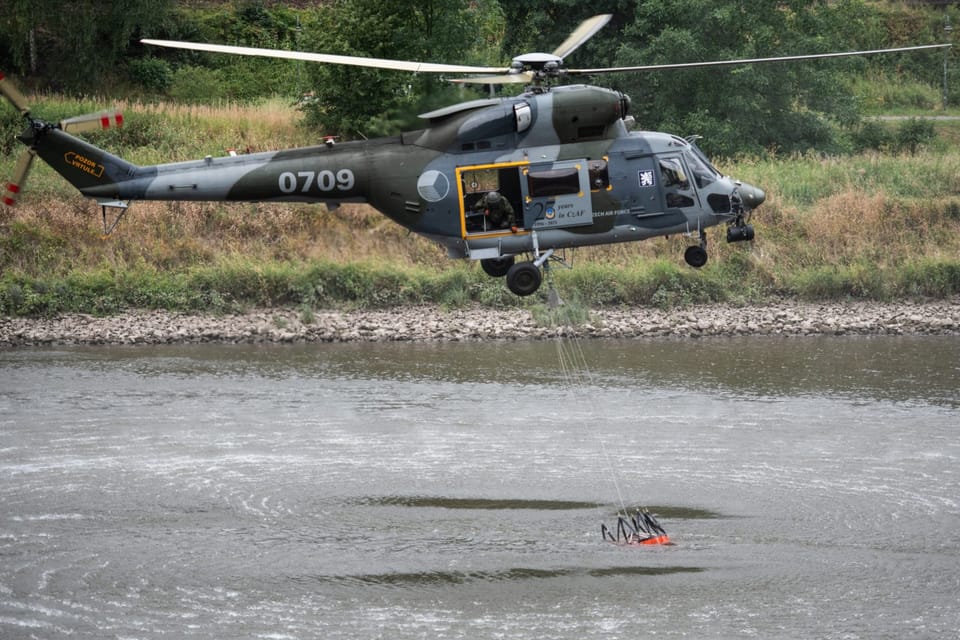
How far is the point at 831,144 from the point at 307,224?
1345 cm

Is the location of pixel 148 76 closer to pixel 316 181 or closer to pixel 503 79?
pixel 316 181

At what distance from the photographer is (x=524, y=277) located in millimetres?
14133

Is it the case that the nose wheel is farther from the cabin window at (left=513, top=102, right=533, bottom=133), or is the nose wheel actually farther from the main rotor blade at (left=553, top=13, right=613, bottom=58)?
the main rotor blade at (left=553, top=13, right=613, bottom=58)

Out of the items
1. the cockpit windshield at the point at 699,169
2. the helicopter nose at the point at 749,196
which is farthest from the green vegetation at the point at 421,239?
the helicopter nose at the point at 749,196

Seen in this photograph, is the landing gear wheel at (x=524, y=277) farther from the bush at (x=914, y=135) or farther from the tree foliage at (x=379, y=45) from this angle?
the bush at (x=914, y=135)

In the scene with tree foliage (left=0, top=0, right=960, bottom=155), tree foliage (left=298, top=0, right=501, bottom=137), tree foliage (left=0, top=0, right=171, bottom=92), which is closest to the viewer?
tree foliage (left=298, top=0, right=501, bottom=137)

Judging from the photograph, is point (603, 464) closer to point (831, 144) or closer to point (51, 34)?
point (831, 144)

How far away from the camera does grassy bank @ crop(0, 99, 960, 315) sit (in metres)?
27.3

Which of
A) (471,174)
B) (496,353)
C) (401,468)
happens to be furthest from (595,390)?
(471,174)

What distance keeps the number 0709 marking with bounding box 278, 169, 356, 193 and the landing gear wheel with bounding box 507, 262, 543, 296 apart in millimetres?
1960

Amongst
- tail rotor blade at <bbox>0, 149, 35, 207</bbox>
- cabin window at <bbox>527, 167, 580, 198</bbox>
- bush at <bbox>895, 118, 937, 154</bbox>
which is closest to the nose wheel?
cabin window at <bbox>527, 167, 580, 198</bbox>

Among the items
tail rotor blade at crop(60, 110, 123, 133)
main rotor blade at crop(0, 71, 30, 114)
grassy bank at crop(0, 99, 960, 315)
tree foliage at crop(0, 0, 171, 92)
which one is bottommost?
grassy bank at crop(0, 99, 960, 315)

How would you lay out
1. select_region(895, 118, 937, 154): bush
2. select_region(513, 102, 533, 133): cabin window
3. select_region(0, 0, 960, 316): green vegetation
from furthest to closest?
1. select_region(895, 118, 937, 154): bush
2. select_region(0, 0, 960, 316): green vegetation
3. select_region(513, 102, 533, 133): cabin window

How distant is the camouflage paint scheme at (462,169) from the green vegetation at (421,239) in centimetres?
949
